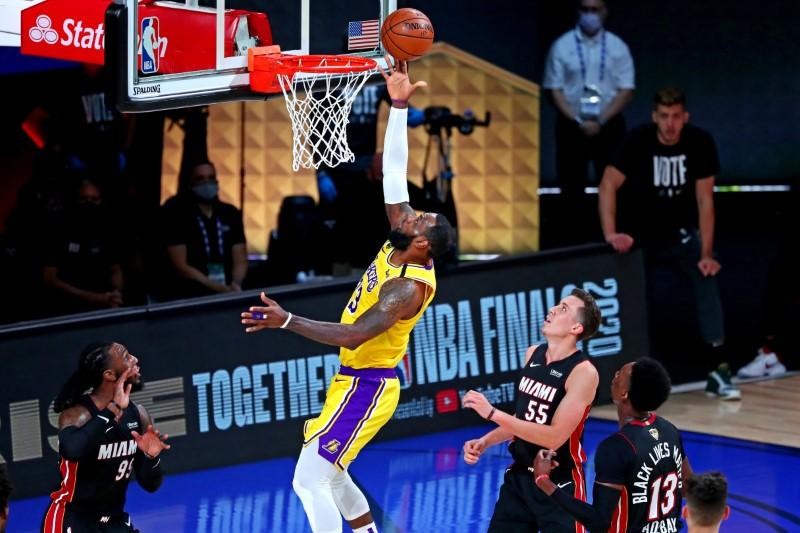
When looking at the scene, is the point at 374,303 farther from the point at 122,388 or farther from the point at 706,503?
the point at 706,503

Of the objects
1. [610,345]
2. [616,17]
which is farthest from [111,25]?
[616,17]

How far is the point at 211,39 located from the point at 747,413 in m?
5.65

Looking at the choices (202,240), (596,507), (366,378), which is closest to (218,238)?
(202,240)

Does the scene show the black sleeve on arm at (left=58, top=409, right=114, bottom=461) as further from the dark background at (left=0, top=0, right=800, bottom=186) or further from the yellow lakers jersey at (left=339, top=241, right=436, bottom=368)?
the dark background at (left=0, top=0, right=800, bottom=186)

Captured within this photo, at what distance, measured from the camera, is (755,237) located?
638 inches

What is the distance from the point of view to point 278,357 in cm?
998

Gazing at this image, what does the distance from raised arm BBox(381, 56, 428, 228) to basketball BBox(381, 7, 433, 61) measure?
0.23 metres

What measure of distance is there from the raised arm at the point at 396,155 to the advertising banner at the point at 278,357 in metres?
2.72

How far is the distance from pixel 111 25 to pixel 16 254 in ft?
15.7

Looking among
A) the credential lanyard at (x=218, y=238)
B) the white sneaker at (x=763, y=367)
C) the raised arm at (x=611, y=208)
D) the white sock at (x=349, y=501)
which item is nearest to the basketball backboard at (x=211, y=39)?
the white sock at (x=349, y=501)

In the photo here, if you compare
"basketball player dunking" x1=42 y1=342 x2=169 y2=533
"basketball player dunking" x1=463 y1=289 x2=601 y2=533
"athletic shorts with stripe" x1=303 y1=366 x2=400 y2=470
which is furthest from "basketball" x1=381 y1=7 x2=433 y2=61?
"basketball player dunking" x1=42 y1=342 x2=169 y2=533

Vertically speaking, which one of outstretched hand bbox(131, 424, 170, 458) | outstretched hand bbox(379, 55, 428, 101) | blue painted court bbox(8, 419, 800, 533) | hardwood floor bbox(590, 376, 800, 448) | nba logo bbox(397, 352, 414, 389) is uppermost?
outstretched hand bbox(379, 55, 428, 101)

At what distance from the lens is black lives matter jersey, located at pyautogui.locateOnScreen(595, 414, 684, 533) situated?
5.72 metres

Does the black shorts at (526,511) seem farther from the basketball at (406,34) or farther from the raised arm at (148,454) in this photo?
the basketball at (406,34)
